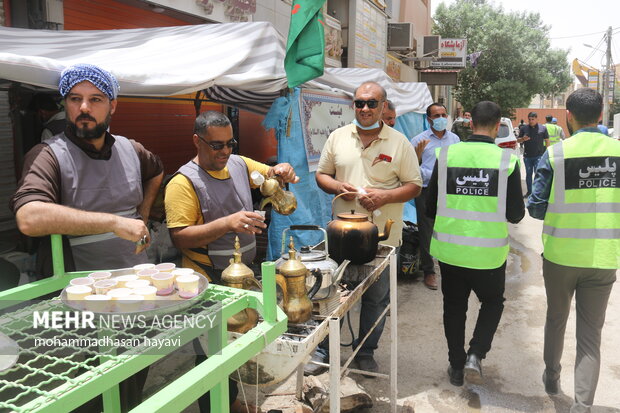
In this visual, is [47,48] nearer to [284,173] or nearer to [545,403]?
[284,173]

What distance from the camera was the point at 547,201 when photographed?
10.1 feet

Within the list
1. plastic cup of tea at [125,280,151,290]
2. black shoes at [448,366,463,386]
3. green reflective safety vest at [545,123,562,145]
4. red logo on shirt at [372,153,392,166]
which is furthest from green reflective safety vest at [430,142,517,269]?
green reflective safety vest at [545,123,562,145]

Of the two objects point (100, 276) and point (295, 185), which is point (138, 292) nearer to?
point (100, 276)

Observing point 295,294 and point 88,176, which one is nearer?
point 295,294

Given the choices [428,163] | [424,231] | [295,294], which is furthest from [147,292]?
[428,163]

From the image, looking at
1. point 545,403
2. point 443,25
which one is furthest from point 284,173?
point 443,25

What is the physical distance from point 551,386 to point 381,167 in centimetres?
187

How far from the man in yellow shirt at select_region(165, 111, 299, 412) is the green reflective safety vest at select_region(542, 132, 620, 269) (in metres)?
1.87

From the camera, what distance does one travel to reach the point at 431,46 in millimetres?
22766

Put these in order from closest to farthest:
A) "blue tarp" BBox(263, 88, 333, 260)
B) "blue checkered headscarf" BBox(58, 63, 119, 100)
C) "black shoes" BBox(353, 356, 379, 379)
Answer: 1. "blue checkered headscarf" BBox(58, 63, 119, 100)
2. "black shoes" BBox(353, 356, 379, 379)
3. "blue tarp" BBox(263, 88, 333, 260)

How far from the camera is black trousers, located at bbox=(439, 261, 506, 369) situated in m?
3.26

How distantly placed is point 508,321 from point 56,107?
15.1 ft

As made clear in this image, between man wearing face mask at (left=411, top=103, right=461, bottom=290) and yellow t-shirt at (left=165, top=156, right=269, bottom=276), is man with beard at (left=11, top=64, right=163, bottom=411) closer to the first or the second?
yellow t-shirt at (left=165, top=156, right=269, bottom=276)

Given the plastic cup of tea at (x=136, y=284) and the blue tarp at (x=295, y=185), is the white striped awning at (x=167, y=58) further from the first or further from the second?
the plastic cup of tea at (x=136, y=284)
